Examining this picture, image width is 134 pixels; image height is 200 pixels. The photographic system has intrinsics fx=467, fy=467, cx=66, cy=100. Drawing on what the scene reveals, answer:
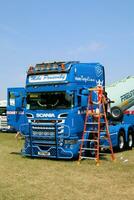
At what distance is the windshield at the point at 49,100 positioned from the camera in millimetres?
18422

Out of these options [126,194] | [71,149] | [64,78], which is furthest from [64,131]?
[126,194]

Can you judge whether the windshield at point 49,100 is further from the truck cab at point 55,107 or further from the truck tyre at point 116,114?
the truck tyre at point 116,114

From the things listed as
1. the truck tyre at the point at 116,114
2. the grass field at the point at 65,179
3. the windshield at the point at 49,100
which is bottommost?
the grass field at the point at 65,179

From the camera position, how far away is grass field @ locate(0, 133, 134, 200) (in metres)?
11.6

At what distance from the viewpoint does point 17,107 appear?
20.3 metres

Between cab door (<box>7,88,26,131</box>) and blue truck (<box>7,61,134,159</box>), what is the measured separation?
0.14ft

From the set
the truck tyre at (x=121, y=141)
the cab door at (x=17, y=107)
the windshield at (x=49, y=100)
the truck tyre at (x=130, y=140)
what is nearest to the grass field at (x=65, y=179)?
the cab door at (x=17, y=107)

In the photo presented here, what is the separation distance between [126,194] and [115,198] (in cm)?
53

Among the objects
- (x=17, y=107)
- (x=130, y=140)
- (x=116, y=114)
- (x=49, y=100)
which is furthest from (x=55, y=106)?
(x=130, y=140)

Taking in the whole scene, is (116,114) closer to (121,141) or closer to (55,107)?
(121,141)

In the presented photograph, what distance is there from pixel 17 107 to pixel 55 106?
7.63ft

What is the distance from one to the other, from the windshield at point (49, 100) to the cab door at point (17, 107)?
578 mm

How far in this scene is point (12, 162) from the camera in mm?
17938

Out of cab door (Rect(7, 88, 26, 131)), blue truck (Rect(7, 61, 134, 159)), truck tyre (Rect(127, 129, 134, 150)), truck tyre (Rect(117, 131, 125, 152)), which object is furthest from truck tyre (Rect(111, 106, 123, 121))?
cab door (Rect(7, 88, 26, 131))
